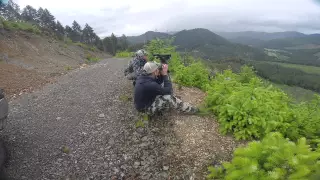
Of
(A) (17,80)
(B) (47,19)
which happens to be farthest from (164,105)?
(B) (47,19)

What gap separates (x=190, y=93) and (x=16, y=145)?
706 cm

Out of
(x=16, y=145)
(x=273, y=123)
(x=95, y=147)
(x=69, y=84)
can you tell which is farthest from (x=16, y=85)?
(x=273, y=123)

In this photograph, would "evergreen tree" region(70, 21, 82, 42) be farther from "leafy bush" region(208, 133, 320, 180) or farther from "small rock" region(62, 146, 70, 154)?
"leafy bush" region(208, 133, 320, 180)

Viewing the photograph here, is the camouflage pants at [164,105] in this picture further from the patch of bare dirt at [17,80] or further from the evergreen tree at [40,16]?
the evergreen tree at [40,16]

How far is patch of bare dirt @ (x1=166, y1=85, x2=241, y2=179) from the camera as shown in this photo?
651 cm

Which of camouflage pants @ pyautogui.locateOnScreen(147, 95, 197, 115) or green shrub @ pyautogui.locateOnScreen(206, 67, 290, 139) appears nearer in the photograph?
green shrub @ pyautogui.locateOnScreen(206, 67, 290, 139)

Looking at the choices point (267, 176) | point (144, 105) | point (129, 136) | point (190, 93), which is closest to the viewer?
point (267, 176)

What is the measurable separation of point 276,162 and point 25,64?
62.4 ft

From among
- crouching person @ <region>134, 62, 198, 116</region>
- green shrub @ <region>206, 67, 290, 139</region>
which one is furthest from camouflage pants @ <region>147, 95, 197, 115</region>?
green shrub @ <region>206, 67, 290, 139</region>

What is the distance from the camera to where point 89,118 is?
888cm

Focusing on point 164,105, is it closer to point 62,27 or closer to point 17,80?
point 17,80

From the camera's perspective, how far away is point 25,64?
18.7m

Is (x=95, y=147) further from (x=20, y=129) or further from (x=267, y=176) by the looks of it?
(x=267, y=176)

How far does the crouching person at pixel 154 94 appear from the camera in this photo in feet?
26.3
